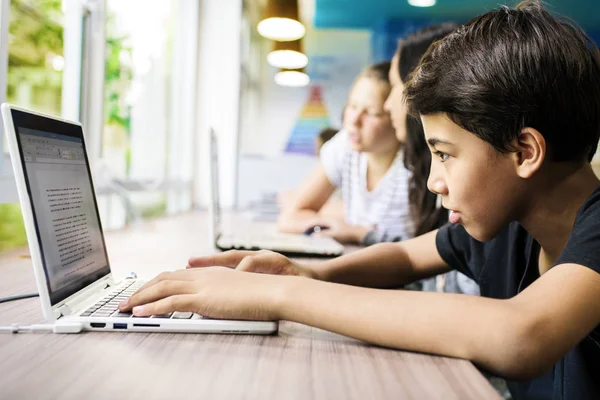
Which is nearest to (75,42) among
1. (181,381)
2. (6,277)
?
(6,277)

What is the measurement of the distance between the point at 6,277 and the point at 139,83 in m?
2.02

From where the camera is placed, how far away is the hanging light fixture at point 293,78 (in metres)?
4.14

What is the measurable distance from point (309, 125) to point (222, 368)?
3.62 metres

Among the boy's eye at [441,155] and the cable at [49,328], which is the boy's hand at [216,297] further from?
the boy's eye at [441,155]

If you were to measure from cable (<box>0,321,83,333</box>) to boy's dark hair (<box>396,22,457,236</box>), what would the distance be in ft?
4.63

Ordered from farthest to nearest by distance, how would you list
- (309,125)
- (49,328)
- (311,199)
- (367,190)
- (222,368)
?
(309,125)
(311,199)
(367,190)
(49,328)
(222,368)

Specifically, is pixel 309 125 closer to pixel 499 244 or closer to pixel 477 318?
pixel 499 244

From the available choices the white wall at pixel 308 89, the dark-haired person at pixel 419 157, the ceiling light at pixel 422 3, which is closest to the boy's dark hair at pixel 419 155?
the dark-haired person at pixel 419 157

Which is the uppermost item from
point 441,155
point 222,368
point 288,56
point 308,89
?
point 288,56

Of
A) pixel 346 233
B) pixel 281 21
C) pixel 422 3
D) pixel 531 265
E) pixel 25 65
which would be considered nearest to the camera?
pixel 531 265

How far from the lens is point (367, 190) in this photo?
2.54 m

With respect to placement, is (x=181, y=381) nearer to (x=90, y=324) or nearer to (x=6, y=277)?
(x=90, y=324)

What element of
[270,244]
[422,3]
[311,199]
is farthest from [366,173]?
[422,3]

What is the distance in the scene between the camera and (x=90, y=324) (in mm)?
684
